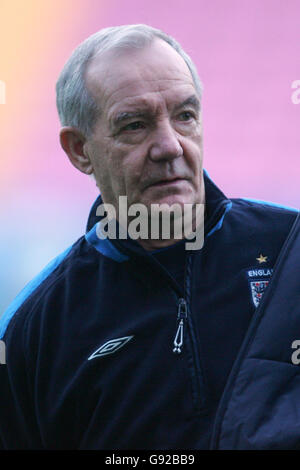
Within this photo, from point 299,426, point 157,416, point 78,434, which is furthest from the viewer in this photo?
point 78,434

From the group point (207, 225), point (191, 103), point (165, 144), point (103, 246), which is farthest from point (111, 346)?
point (191, 103)

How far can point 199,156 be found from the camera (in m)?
1.48

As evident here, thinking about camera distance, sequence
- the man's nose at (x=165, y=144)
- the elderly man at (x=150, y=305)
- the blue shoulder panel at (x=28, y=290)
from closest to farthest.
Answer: the elderly man at (x=150, y=305), the man's nose at (x=165, y=144), the blue shoulder panel at (x=28, y=290)

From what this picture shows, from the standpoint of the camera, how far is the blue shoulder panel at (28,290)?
1.57 metres

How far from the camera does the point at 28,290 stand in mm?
1609

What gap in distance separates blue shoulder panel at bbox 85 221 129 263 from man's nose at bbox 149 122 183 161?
0.83 ft

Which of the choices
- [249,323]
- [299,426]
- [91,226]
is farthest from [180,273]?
[299,426]

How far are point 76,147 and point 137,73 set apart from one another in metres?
0.31

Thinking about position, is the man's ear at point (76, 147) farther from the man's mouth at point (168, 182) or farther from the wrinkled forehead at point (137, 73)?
the man's mouth at point (168, 182)

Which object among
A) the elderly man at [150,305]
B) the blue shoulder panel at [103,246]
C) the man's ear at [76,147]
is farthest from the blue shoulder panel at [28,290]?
the man's ear at [76,147]

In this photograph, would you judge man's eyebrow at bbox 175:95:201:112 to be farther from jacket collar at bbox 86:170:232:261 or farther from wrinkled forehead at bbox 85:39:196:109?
jacket collar at bbox 86:170:232:261

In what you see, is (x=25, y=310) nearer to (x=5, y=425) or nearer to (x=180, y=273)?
(x=5, y=425)

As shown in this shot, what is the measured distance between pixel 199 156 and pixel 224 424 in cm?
63

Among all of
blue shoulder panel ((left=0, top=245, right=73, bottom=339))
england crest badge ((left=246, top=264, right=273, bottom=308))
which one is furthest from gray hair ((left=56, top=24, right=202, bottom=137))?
england crest badge ((left=246, top=264, right=273, bottom=308))
